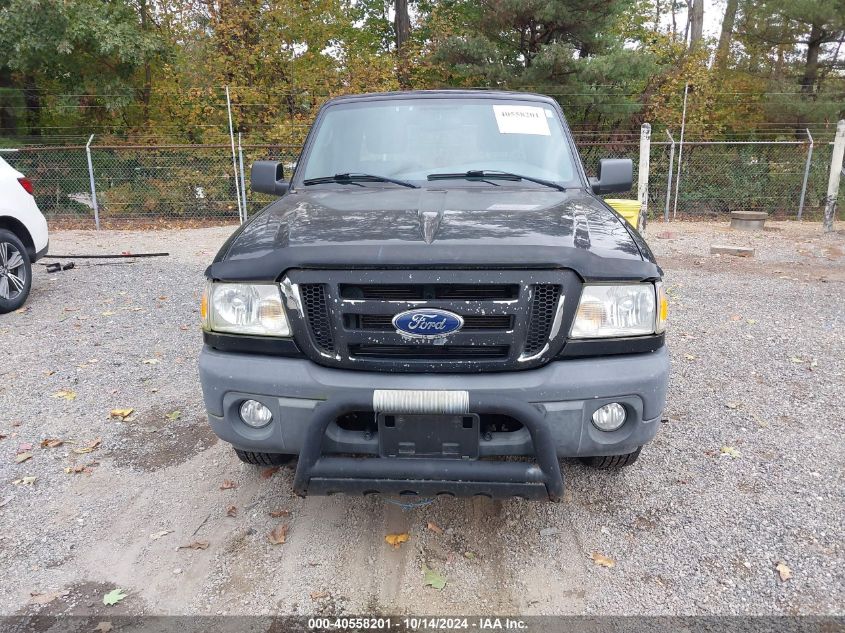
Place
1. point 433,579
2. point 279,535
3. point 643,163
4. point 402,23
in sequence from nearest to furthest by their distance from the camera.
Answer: point 433,579 → point 279,535 → point 643,163 → point 402,23

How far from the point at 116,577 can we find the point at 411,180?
7.70 feet

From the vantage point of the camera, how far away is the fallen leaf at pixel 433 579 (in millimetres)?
2486

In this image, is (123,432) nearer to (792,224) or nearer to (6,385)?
(6,385)

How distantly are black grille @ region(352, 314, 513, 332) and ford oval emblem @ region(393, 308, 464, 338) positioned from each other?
0.04 metres

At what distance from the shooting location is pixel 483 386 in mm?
2229

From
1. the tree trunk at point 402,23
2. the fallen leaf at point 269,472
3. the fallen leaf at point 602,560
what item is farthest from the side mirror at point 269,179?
the tree trunk at point 402,23

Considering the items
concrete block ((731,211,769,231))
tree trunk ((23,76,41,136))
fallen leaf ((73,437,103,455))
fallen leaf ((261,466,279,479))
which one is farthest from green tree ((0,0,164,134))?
fallen leaf ((261,466,279,479))

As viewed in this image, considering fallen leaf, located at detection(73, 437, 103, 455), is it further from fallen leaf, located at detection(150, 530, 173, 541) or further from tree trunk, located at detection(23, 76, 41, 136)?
tree trunk, located at detection(23, 76, 41, 136)

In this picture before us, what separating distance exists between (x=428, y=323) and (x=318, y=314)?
43 centimetres

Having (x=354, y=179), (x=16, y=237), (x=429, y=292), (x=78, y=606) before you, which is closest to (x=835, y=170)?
(x=354, y=179)

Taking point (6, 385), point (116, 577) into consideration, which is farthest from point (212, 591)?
point (6, 385)

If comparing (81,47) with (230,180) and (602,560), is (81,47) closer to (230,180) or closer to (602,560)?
(230,180)

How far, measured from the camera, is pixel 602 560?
2.64 metres

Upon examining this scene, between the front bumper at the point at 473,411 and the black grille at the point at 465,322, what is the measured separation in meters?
0.17
